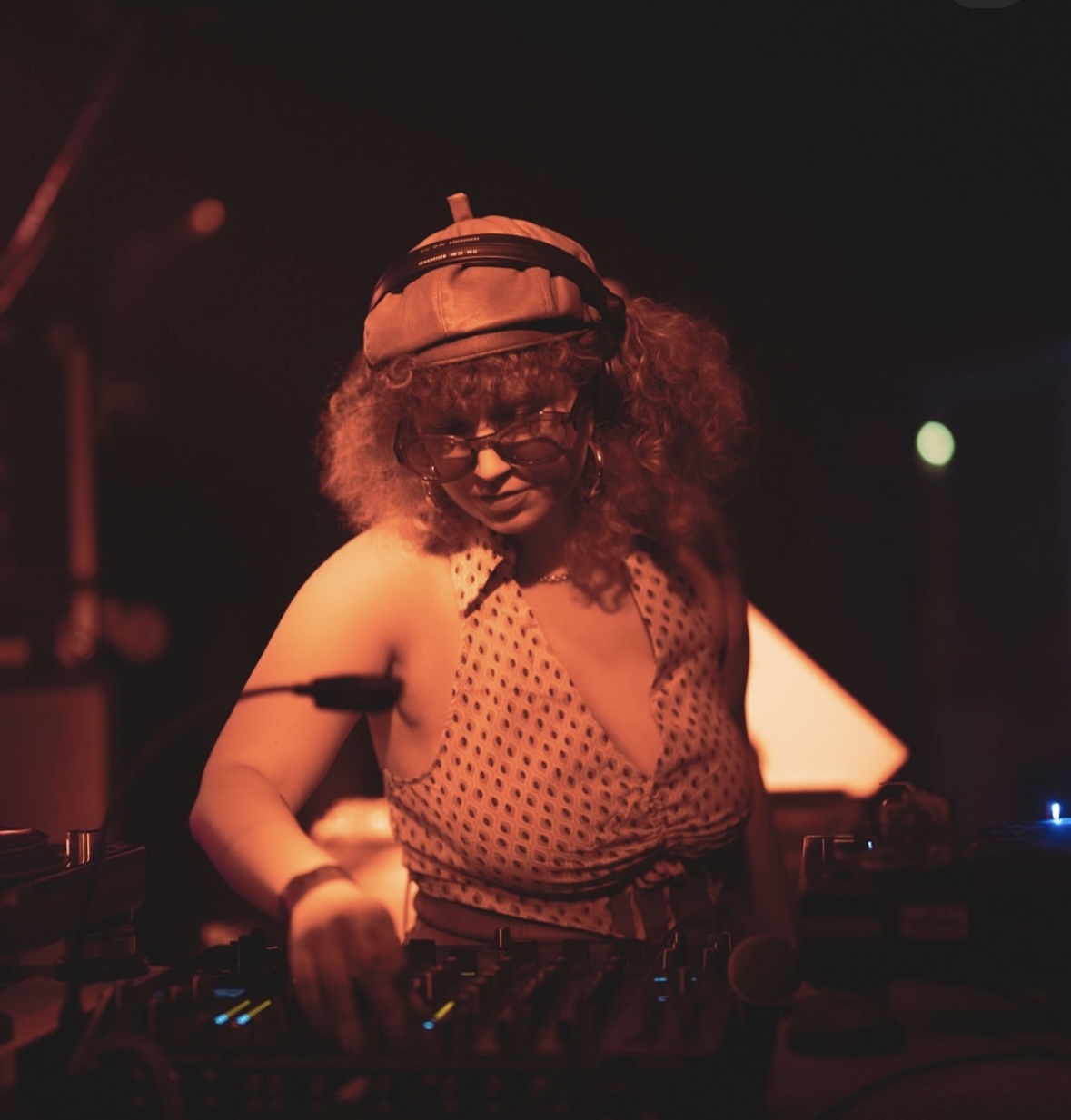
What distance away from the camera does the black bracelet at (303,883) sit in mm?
1229

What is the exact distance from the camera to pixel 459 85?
9.34 feet

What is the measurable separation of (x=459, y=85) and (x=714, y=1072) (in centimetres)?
235

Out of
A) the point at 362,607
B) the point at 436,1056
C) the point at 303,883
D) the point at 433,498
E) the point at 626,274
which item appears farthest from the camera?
the point at 626,274

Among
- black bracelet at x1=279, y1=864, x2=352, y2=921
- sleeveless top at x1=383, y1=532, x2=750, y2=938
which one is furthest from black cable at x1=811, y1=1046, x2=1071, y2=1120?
sleeveless top at x1=383, y1=532, x2=750, y2=938

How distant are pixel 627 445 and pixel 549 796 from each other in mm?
505

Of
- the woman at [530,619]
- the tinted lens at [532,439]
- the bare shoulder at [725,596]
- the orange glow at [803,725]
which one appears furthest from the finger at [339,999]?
the orange glow at [803,725]

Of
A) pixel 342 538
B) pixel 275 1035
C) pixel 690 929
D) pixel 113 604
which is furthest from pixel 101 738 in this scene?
pixel 275 1035

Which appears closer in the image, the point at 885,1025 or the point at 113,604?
the point at 885,1025

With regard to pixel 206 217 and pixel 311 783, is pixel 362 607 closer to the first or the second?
pixel 311 783

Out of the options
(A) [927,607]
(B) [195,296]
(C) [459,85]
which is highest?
(C) [459,85]

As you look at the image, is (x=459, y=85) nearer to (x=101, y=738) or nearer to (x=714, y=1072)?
(x=101, y=738)

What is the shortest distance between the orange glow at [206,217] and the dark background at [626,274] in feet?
0.10

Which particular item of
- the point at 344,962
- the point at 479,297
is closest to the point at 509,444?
the point at 479,297

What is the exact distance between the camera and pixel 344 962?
1114 millimetres
